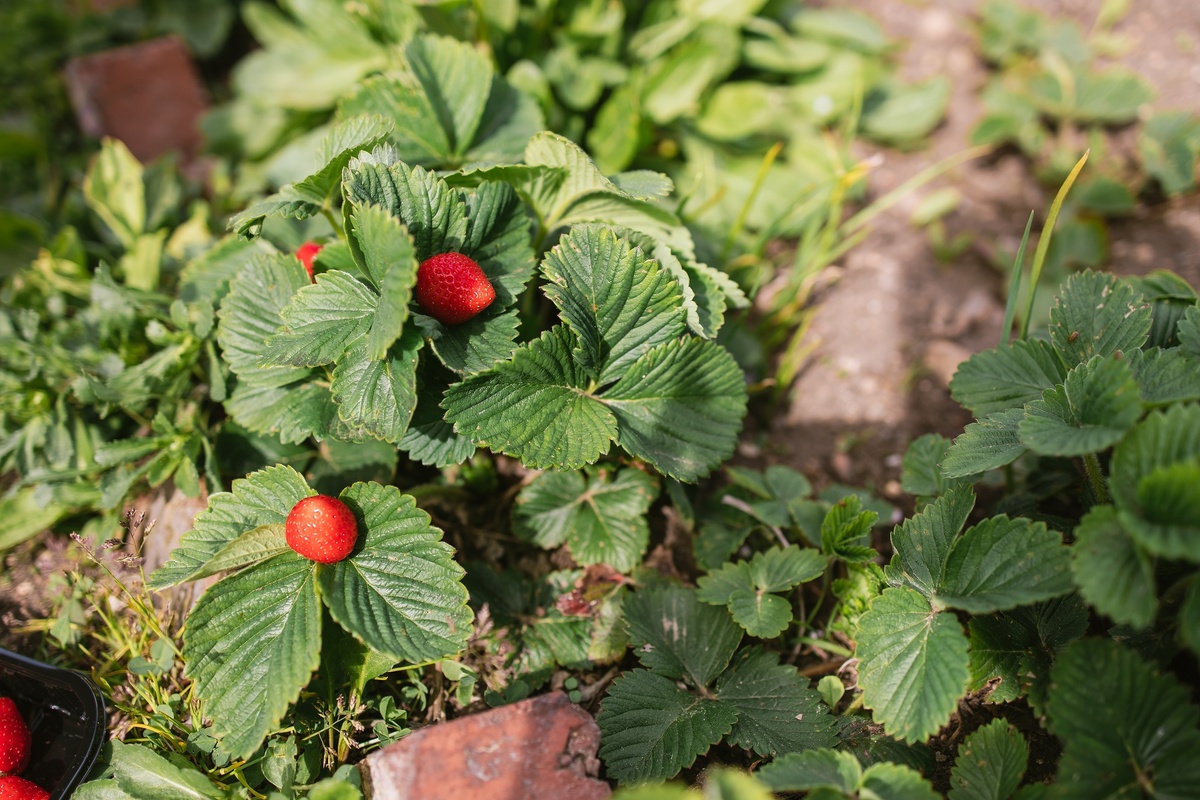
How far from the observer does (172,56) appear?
2990 mm

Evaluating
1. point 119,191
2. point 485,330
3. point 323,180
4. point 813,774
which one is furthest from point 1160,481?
point 119,191

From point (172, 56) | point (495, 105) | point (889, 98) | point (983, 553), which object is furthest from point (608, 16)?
point (983, 553)

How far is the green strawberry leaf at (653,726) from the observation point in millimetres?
1402

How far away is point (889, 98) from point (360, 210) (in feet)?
7.69

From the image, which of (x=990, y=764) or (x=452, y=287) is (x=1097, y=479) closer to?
(x=990, y=764)

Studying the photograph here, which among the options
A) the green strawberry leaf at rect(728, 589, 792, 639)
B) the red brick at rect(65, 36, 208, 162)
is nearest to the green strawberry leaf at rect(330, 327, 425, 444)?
the green strawberry leaf at rect(728, 589, 792, 639)

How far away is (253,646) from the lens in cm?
134

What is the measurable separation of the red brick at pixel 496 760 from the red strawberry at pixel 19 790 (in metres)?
0.58

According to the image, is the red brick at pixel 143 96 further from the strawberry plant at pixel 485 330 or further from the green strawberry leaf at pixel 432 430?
the green strawberry leaf at pixel 432 430

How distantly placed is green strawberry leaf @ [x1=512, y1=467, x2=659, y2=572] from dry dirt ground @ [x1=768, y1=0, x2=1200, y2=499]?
0.63 meters

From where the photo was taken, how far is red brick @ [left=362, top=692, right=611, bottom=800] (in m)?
1.33

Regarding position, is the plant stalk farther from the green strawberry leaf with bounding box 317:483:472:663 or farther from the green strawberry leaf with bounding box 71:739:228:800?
the green strawberry leaf with bounding box 71:739:228:800

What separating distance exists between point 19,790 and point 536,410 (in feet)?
3.71

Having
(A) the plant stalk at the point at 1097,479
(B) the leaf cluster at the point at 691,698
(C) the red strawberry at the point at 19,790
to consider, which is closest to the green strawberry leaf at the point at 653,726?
(B) the leaf cluster at the point at 691,698
